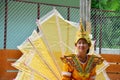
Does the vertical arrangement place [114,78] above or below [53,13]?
below

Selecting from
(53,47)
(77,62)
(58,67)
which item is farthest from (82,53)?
(53,47)

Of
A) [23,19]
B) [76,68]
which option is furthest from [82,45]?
[23,19]

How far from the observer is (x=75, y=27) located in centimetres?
669

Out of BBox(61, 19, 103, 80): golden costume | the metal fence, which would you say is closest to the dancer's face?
BBox(61, 19, 103, 80): golden costume

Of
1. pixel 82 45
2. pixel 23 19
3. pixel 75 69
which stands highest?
pixel 82 45

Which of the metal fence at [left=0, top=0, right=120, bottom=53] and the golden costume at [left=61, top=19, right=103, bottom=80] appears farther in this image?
the metal fence at [left=0, top=0, right=120, bottom=53]

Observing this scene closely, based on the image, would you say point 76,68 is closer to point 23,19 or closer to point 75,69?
point 75,69

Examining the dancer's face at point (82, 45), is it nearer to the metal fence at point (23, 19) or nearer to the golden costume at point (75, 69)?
the golden costume at point (75, 69)

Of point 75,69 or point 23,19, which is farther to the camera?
point 23,19

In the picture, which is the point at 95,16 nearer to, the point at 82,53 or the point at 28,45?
the point at 28,45

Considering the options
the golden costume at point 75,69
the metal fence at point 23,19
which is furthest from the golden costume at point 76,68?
the metal fence at point 23,19

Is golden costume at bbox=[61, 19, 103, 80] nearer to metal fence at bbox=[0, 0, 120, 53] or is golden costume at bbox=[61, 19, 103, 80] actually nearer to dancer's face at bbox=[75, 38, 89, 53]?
dancer's face at bbox=[75, 38, 89, 53]

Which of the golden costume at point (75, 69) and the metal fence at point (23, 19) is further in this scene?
the metal fence at point (23, 19)

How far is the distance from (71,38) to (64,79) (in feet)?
5.98
